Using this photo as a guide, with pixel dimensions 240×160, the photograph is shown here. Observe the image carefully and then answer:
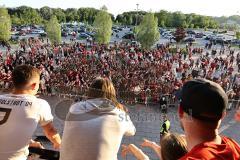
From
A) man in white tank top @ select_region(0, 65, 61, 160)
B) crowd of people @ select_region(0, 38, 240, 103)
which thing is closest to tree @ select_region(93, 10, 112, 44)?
crowd of people @ select_region(0, 38, 240, 103)

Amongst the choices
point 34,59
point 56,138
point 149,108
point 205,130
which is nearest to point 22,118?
point 56,138

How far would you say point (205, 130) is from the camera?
159 centimetres

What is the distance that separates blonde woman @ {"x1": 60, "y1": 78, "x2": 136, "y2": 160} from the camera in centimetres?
238

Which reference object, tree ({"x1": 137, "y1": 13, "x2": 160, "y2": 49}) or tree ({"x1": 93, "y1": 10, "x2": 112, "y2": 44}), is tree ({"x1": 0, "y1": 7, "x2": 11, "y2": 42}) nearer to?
tree ({"x1": 93, "y1": 10, "x2": 112, "y2": 44})

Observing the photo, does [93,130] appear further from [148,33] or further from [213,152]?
[148,33]

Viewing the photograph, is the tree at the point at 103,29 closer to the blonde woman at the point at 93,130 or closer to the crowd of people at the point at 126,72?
the crowd of people at the point at 126,72

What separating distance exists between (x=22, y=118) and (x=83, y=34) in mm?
51092

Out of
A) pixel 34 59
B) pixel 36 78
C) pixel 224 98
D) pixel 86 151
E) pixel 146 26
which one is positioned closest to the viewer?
pixel 224 98

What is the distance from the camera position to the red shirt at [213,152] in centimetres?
140

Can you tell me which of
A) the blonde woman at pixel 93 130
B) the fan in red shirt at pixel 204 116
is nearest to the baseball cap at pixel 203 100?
the fan in red shirt at pixel 204 116

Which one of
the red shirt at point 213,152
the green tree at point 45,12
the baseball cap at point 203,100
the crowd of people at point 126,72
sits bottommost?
the green tree at point 45,12

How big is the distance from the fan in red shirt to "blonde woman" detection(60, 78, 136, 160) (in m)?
0.86

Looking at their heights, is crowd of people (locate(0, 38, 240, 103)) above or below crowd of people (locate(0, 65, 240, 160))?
below

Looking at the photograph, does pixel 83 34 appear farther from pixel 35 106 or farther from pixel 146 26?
pixel 35 106
